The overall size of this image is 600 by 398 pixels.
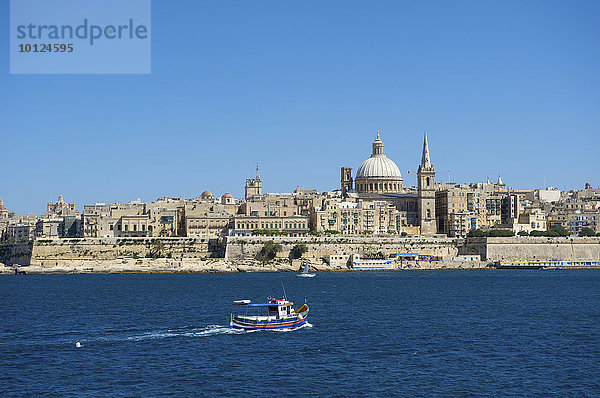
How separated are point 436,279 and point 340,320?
102 ft

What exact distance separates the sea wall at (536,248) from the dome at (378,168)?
26733mm

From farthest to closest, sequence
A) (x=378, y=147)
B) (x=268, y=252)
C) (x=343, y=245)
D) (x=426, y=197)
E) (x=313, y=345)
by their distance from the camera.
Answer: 1. (x=378, y=147)
2. (x=426, y=197)
3. (x=343, y=245)
4. (x=268, y=252)
5. (x=313, y=345)

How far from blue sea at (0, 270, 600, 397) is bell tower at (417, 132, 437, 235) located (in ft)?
158

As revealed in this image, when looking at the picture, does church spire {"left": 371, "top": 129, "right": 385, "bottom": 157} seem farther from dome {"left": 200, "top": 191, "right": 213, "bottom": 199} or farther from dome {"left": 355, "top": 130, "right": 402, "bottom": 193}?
dome {"left": 200, "top": 191, "right": 213, "bottom": 199}

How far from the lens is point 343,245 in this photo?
86.8 m

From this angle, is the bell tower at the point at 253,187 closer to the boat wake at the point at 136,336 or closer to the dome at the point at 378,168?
the dome at the point at 378,168

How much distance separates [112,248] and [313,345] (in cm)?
5673

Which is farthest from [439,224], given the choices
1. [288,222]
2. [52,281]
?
[52,281]

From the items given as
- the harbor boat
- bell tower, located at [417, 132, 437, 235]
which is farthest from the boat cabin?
bell tower, located at [417, 132, 437, 235]

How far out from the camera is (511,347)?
30.2 meters

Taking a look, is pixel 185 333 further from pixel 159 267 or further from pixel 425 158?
pixel 425 158

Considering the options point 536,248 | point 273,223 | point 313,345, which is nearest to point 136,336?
point 313,345

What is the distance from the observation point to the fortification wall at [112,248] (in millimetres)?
81062

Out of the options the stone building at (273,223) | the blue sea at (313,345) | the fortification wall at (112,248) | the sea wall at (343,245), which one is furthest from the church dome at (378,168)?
the blue sea at (313,345)
